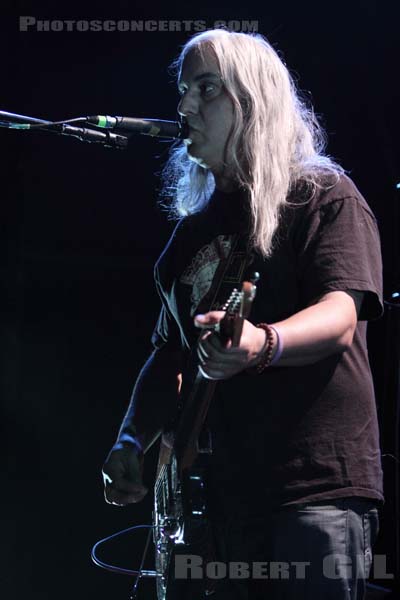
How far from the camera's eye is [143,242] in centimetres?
411

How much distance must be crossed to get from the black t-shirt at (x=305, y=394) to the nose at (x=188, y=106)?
0.38m

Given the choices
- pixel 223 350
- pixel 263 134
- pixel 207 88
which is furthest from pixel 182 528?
pixel 207 88

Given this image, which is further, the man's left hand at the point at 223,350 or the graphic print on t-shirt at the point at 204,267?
the graphic print on t-shirt at the point at 204,267

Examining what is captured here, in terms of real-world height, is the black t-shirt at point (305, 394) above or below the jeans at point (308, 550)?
above

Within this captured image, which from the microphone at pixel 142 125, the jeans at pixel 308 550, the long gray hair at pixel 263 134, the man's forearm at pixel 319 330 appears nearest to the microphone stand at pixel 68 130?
the microphone at pixel 142 125

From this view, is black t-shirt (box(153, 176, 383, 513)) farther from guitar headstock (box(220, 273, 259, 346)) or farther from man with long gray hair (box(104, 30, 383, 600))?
guitar headstock (box(220, 273, 259, 346))

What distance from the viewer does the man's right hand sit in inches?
82.8

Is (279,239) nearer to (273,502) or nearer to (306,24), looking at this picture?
(273,502)

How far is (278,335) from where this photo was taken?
1.40 metres

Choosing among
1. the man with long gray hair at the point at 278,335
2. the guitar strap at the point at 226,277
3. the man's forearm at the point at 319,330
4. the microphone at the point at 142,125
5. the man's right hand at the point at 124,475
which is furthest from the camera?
the man's right hand at the point at 124,475

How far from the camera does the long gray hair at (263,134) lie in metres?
1.78

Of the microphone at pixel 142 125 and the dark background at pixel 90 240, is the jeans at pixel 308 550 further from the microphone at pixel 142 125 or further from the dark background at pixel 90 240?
the dark background at pixel 90 240

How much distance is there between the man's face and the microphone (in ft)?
0.15

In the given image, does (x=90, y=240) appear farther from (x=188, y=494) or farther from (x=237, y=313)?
(x=237, y=313)
